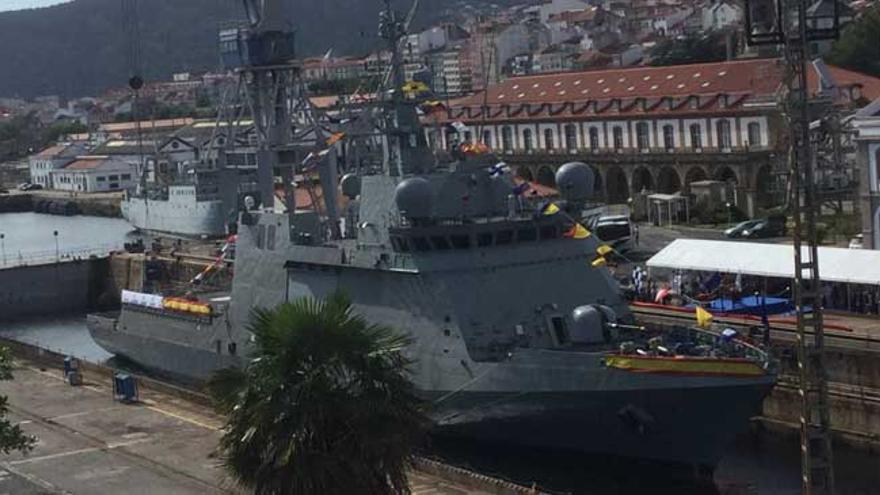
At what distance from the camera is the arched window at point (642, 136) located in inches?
2682

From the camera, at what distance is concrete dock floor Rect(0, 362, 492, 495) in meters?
25.0

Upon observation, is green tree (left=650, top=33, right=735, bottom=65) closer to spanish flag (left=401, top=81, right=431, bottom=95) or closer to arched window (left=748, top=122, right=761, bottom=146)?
arched window (left=748, top=122, right=761, bottom=146)

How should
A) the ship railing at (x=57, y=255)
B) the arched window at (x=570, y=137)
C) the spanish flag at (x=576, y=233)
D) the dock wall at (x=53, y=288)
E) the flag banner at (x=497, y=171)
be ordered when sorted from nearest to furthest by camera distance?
the spanish flag at (x=576, y=233) < the flag banner at (x=497, y=171) < the dock wall at (x=53, y=288) < the ship railing at (x=57, y=255) < the arched window at (x=570, y=137)

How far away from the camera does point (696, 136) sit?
216 feet

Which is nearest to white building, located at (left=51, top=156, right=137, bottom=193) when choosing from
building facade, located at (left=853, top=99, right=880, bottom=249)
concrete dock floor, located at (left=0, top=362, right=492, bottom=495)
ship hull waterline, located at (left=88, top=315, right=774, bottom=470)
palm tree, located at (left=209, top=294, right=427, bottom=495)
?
building facade, located at (left=853, top=99, right=880, bottom=249)

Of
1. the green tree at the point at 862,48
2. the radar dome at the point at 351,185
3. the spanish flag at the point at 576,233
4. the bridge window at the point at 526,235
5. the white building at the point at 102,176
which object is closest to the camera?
the bridge window at the point at 526,235

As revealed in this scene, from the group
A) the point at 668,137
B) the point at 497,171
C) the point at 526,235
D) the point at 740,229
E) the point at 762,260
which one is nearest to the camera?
the point at 526,235

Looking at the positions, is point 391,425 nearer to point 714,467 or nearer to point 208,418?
point 714,467

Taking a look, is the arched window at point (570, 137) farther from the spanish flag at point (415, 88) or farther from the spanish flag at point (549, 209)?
the spanish flag at point (549, 209)

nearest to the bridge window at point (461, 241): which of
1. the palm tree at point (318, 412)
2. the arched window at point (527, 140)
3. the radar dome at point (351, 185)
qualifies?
the radar dome at point (351, 185)

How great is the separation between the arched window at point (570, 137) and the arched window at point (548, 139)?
1.18 m

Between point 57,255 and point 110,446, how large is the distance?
4319 cm

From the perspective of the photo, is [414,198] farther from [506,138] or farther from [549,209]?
[506,138]

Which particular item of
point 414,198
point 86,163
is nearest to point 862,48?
point 414,198
